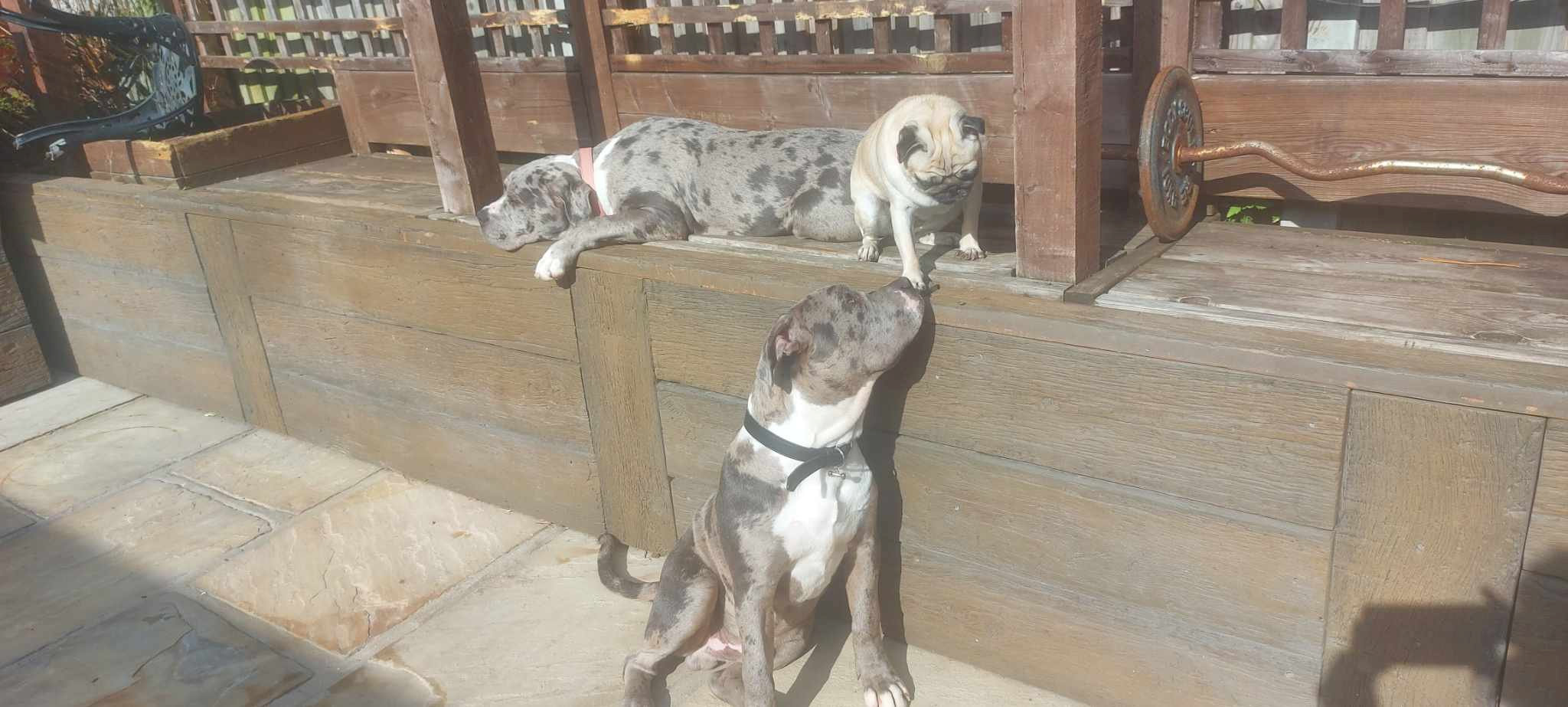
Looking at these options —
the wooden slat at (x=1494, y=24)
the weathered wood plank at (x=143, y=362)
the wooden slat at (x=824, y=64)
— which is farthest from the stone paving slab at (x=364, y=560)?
the wooden slat at (x=1494, y=24)

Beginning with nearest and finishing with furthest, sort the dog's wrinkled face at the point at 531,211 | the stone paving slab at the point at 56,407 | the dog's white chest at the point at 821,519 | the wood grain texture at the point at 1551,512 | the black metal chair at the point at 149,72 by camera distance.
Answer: the wood grain texture at the point at 1551,512 < the dog's white chest at the point at 821,519 < the dog's wrinkled face at the point at 531,211 < the black metal chair at the point at 149,72 < the stone paving slab at the point at 56,407

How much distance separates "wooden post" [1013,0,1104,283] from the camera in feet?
8.92

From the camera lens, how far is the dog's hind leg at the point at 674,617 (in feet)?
10.4

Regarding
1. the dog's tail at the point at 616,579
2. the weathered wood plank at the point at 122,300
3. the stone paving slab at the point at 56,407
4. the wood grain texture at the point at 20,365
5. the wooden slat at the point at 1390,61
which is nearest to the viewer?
the wooden slat at the point at 1390,61

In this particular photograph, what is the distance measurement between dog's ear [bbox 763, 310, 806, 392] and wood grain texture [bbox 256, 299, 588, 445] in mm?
1482

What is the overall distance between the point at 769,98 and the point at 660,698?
96.7 inches

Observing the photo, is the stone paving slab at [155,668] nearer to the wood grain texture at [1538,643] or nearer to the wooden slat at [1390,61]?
the wood grain texture at [1538,643]

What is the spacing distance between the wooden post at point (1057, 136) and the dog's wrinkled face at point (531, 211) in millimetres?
1774

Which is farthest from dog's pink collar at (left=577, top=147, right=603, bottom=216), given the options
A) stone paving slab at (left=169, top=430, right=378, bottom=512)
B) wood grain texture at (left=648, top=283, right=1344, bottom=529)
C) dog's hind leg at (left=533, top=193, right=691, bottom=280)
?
stone paving slab at (left=169, top=430, right=378, bottom=512)

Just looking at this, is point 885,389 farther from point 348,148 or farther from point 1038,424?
point 348,148

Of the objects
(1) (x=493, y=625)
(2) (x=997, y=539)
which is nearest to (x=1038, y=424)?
(2) (x=997, y=539)

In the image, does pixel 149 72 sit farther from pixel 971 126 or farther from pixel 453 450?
pixel 971 126

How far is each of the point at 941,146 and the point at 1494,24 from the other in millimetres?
1599

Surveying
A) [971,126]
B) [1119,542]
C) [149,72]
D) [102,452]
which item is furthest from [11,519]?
[1119,542]
